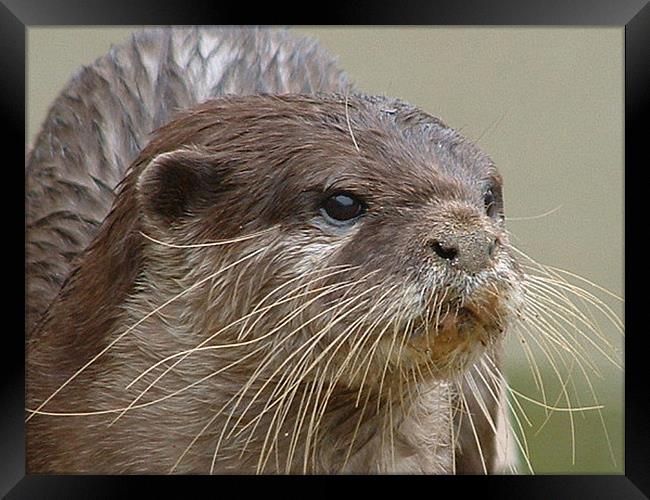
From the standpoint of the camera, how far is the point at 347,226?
2369 mm

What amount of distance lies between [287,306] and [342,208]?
221 mm

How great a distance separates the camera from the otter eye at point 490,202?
2.49 m

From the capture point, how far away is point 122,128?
140 inches

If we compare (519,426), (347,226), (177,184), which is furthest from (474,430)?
(177,184)

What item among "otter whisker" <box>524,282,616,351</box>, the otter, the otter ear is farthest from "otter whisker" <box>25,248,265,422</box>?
"otter whisker" <box>524,282,616,351</box>

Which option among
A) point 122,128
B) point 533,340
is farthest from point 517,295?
point 122,128

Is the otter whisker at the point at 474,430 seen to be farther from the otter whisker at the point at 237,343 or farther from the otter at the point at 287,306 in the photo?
the otter whisker at the point at 237,343

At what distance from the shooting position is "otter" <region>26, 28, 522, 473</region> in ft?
7.45

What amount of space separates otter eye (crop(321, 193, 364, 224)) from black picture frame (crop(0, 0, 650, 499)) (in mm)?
529

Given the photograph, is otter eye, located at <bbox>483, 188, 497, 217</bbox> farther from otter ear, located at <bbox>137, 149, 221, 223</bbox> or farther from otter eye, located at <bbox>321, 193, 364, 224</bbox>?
otter ear, located at <bbox>137, 149, 221, 223</bbox>
